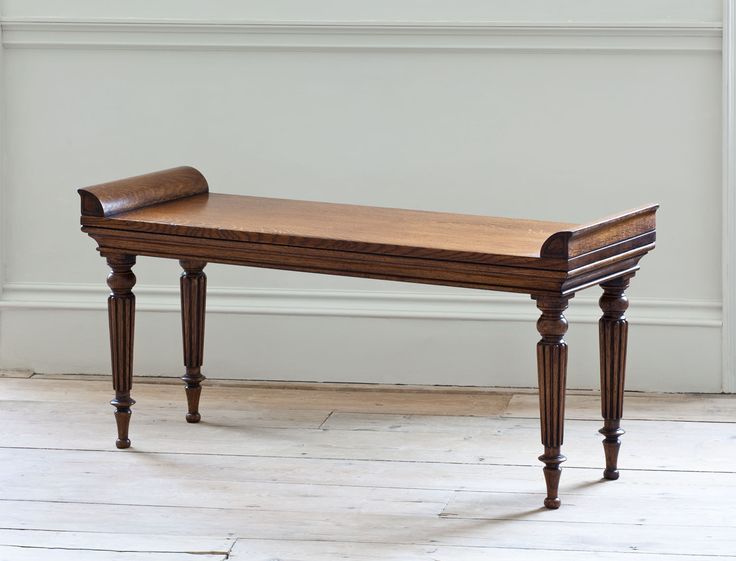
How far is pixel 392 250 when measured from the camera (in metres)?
2.78

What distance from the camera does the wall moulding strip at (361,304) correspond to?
379 centimetres

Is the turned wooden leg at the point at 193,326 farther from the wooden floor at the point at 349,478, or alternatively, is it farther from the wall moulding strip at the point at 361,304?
the wall moulding strip at the point at 361,304

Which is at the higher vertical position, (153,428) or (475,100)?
(475,100)

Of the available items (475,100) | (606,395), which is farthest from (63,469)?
(475,100)

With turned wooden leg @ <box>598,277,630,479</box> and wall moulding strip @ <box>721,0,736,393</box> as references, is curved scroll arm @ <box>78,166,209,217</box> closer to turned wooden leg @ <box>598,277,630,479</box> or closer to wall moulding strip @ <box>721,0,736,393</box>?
turned wooden leg @ <box>598,277,630,479</box>

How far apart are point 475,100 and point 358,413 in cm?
102

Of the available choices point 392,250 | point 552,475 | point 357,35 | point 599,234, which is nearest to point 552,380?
point 552,475

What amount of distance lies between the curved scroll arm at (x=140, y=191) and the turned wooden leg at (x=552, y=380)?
3.73 feet

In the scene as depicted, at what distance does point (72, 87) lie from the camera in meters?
3.95

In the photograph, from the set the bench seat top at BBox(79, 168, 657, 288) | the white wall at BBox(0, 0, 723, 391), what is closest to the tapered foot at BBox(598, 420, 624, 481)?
the bench seat top at BBox(79, 168, 657, 288)

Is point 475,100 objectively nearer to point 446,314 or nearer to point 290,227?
point 446,314

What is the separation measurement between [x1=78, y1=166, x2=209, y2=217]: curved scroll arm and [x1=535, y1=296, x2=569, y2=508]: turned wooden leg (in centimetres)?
114

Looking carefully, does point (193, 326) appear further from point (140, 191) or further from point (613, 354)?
point (613, 354)

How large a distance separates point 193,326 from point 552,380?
1206 millimetres
